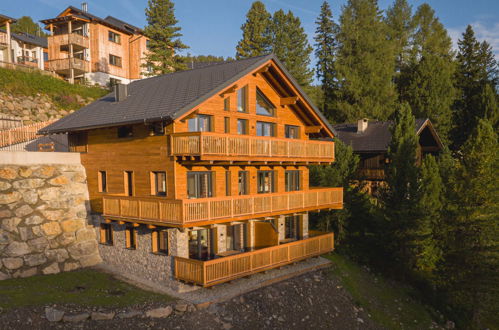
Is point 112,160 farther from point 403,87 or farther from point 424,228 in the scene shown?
point 403,87

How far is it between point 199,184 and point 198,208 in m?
2.90

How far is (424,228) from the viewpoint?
25.9 metres

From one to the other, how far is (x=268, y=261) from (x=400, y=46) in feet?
170

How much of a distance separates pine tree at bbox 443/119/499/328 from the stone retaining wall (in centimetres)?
2149

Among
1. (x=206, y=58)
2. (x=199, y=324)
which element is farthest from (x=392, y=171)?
(x=206, y=58)

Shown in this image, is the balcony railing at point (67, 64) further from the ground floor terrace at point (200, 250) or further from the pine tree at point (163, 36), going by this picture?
the ground floor terrace at point (200, 250)

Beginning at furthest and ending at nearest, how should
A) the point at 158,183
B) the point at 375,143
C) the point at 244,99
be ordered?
the point at 375,143
the point at 244,99
the point at 158,183

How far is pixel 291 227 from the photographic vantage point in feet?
88.3

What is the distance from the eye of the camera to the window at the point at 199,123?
67.4 feet

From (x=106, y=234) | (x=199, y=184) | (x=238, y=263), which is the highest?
(x=199, y=184)

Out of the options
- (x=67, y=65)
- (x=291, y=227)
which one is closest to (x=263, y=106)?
(x=291, y=227)

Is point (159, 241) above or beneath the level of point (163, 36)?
beneath

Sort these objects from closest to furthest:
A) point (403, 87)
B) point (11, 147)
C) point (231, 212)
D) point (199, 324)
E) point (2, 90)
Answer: point (199, 324), point (231, 212), point (11, 147), point (2, 90), point (403, 87)

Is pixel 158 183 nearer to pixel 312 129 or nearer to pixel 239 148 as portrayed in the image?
pixel 239 148
